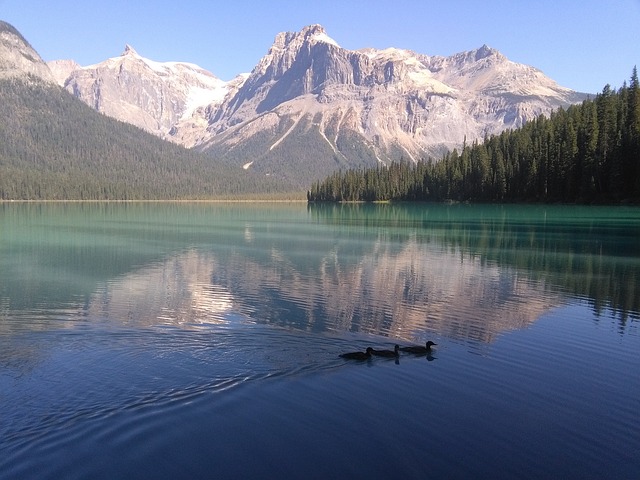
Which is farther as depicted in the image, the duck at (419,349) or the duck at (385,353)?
the duck at (419,349)

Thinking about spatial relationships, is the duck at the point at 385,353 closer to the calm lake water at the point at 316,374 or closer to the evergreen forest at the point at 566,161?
the calm lake water at the point at 316,374

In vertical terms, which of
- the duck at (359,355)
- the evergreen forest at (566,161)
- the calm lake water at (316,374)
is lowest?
the calm lake water at (316,374)

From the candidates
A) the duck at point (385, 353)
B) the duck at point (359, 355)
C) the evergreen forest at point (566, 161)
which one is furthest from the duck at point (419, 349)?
the evergreen forest at point (566, 161)

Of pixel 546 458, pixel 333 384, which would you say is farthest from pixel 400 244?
pixel 546 458

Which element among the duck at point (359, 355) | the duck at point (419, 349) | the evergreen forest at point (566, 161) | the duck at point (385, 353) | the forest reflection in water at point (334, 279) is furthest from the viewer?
the evergreen forest at point (566, 161)

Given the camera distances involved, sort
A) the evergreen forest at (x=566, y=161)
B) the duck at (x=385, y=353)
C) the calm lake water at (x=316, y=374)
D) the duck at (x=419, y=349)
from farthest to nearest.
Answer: the evergreen forest at (x=566, y=161)
the duck at (x=419, y=349)
the duck at (x=385, y=353)
the calm lake water at (x=316, y=374)

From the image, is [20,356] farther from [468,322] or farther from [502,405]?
[468,322]

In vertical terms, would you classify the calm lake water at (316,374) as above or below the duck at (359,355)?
below

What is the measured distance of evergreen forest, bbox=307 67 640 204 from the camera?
112062 millimetres

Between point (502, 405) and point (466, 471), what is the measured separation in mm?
4272

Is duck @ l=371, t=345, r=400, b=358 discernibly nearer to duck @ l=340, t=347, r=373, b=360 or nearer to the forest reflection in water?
duck @ l=340, t=347, r=373, b=360

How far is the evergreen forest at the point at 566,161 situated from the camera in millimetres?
112062

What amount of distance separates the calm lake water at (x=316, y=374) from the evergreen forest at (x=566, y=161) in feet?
267

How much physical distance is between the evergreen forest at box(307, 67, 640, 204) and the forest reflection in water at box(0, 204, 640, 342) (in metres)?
50.6
